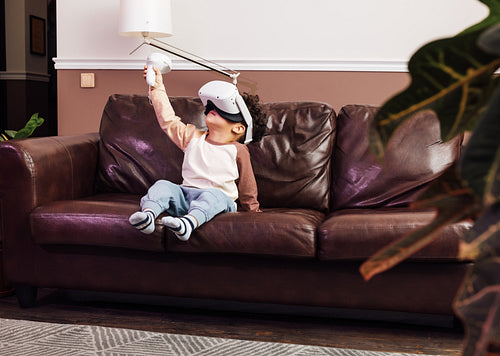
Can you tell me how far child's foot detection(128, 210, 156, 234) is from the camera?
215cm

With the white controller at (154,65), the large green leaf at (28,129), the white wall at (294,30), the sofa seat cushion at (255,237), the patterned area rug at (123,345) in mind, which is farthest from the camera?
the white wall at (294,30)

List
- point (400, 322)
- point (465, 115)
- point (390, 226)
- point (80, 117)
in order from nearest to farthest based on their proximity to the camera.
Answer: point (465, 115), point (390, 226), point (400, 322), point (80, 117)

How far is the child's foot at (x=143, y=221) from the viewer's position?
2.15 m

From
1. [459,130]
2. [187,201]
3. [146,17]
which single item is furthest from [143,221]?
[459,130]

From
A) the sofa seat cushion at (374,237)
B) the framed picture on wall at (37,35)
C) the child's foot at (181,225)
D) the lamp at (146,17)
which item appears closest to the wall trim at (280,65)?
the lamp at (146,17)

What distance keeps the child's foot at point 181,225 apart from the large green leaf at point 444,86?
1817mm

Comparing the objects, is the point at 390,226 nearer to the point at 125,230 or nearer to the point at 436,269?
the point at 436,269

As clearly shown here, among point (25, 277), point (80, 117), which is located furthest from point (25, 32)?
point (25, 277)

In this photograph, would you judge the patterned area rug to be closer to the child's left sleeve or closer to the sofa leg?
the sofa leg

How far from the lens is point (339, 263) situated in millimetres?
2205

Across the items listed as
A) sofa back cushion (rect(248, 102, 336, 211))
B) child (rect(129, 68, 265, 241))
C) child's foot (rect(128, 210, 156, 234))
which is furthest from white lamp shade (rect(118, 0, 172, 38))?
child's foot (rect(128, 210, 156, 234))

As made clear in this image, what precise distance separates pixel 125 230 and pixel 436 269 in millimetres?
1208

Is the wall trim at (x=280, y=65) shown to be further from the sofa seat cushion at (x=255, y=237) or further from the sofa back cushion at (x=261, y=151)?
the sofa seat cushion at (x=255, y=237)

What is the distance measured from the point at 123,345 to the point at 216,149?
97cm
